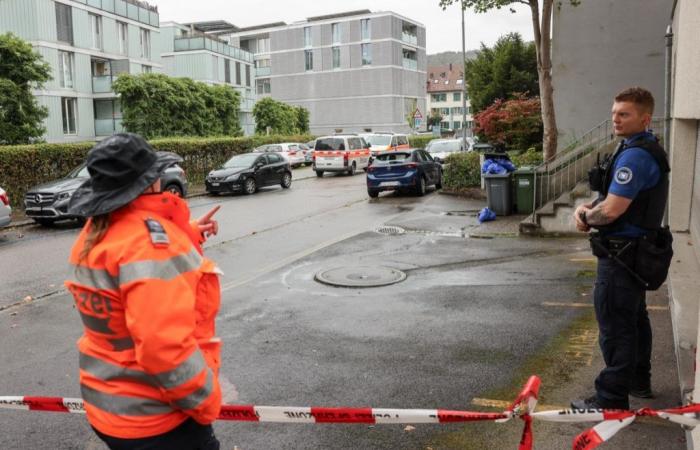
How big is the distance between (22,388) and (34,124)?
24.0m

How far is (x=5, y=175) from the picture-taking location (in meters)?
18.2

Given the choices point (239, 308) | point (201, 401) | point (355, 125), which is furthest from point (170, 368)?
point (355, 125)

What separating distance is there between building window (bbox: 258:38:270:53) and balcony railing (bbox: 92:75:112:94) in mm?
47232

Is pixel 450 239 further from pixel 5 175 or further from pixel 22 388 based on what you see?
pixel 5 175

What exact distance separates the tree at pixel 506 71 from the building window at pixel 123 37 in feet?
79.8

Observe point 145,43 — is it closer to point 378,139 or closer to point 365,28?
point 378,139

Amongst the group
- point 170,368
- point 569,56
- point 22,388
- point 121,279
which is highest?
point 569,56

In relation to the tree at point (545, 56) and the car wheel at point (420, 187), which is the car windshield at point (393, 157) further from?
the tree at point (545, 56)

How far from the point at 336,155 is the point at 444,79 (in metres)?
92.2

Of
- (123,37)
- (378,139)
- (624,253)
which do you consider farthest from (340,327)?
(123,37)

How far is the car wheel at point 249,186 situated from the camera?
2283cm

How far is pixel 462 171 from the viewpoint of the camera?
19.9 metres

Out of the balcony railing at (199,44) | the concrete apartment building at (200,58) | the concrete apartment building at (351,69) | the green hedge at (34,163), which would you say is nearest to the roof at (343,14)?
the concrete apartment building at (351,69)

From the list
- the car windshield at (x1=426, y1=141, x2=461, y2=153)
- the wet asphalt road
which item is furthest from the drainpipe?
the car windshield at (x1=426, y1=141, x2=461, y2=153)
